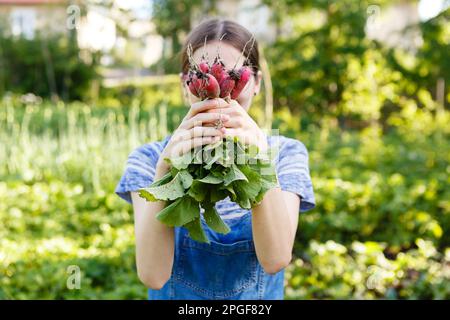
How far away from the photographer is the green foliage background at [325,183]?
3.09 meters

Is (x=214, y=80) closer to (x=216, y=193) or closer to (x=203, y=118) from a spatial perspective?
(x=203, y=118)

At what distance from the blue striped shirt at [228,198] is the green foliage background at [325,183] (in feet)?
4.21

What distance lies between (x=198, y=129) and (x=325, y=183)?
3135 millimetres

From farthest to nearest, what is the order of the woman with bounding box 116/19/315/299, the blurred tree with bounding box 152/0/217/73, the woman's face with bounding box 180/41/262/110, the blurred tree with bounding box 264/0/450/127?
the blurred tree with bounding box 152/0/217/73, the blurred tree with bounding box 264/0/450/127, the woman's face with bounding box 180/41/262/110, the woman with bounding box 116/19/315/299

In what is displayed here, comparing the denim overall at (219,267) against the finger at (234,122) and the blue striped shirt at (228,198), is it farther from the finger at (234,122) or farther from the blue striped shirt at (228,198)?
the finger at (234,122)

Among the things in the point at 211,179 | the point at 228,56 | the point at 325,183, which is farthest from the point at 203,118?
the point at 325,183

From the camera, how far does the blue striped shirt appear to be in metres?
1.61

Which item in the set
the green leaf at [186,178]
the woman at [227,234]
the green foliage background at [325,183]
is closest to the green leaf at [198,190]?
the green leaf at [186,178]

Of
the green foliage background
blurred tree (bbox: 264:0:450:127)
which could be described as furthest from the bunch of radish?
blurred tree (bbox: 264:0:450:127)

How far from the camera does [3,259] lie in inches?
121

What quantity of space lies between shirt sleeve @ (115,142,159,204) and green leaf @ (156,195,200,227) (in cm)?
35

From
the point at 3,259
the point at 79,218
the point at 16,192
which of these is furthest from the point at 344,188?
the point at 16,192

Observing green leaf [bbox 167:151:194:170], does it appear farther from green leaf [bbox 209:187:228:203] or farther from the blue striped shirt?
the blue striped shirt
